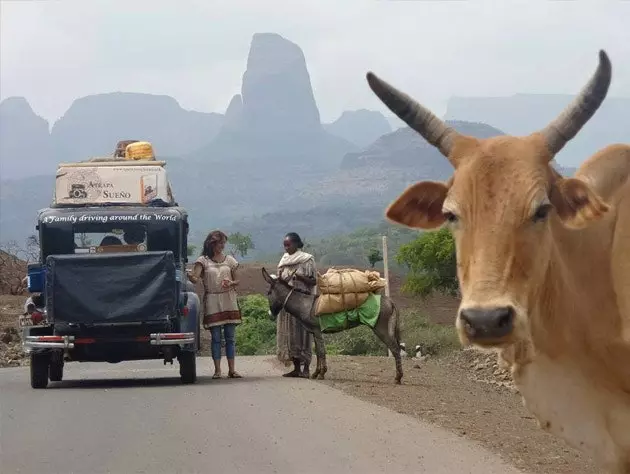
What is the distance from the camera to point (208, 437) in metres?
10.2

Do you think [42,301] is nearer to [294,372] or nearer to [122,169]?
[122,169]

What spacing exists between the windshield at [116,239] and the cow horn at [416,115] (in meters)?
10.2

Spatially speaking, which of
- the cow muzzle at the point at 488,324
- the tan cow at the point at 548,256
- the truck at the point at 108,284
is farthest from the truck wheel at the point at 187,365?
the cow muzzle at the point at 488,324

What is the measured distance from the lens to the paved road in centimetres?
883

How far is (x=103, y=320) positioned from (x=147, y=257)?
98cm

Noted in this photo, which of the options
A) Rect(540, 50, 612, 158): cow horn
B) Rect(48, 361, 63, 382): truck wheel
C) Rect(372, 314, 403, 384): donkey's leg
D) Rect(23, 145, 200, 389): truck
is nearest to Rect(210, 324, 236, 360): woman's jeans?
Rect(23, 145, 200, 389): truck

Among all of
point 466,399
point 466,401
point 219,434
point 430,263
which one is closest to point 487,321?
point 219,434

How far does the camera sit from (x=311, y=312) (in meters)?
16.0

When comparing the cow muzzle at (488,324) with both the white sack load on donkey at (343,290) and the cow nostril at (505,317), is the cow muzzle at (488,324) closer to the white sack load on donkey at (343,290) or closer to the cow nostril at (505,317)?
the cow nostril at (505,317)

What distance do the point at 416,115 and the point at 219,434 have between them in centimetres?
489

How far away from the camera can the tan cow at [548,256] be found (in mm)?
5430

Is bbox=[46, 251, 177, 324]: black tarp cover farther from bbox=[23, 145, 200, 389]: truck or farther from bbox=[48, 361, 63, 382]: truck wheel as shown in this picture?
bbox=[48, 361, 63, 382]: truck wheel

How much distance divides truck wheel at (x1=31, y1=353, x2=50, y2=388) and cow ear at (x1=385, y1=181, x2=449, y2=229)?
389 inches

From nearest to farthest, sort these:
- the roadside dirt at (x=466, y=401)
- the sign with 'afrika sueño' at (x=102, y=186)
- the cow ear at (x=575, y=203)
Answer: the cow ear at (x=575, y=203)
the roadside dirt at (x=466, y=401)
the sign with 'afrika sueño' at (x=102, y=186)
